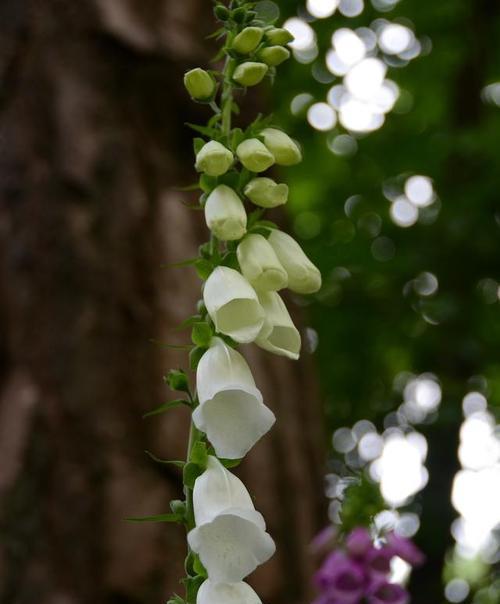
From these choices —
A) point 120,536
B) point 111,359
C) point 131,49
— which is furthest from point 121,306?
point 131,49

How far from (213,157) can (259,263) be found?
8cm

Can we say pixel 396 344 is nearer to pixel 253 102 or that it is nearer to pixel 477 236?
pixel 477 236

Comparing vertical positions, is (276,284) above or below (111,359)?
above

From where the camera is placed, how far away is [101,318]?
2.17m

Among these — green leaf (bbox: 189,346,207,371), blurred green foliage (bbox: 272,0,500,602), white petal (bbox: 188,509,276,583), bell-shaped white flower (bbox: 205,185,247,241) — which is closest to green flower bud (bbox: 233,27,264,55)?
bell-shaped white flower (bbox: 205,185,247,241)

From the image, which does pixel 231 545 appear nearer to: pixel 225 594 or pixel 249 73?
pixel 225 594

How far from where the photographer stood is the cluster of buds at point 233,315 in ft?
2.16

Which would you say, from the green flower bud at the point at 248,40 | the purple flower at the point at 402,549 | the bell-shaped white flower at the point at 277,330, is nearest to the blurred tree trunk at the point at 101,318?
the purple flower at the point at 402,549

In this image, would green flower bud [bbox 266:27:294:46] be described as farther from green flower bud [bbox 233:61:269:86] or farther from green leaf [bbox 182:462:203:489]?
green leaf [bbox 182:462:203:489]

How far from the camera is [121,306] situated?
2195 millimetres

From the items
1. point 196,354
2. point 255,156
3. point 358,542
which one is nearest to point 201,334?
point 196,354

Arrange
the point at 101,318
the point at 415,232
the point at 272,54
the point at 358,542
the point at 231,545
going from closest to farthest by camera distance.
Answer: the point at 231,545 < the point at 272,54 < the point at 358,542 < the point at 101,318 < the point at 415,232

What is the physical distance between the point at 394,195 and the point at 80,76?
1.75 m

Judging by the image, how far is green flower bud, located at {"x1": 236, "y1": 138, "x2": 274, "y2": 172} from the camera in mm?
706
